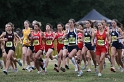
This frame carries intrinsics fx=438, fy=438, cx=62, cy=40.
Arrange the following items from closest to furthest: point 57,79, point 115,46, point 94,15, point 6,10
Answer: point 57,79
point 115,46
point 94,15
point 6,10

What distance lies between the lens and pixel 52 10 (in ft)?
178

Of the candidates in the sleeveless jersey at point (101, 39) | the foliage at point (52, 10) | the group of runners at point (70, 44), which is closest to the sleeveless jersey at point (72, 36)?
the group of runners at point (70, 44)

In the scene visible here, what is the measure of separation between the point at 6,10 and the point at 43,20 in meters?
5.30

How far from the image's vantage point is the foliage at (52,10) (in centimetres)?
4959

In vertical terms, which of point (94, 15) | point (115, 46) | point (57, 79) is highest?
point (94, 15)

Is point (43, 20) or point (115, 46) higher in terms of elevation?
point (43, 20)

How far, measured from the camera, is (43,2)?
5181 centimetres

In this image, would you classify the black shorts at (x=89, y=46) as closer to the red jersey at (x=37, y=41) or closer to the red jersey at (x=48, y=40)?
the red jersey at (x=48, y=40)

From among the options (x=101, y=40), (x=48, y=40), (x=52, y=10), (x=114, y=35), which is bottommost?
(x=101, y=40)

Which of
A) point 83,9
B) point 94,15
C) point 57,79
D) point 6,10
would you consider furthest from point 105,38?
point 83,9

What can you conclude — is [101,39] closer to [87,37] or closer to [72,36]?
[72,36]

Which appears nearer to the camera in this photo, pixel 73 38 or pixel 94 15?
pixel 73 38

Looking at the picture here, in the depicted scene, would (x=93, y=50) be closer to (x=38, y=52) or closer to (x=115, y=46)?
(x=115, y=46)

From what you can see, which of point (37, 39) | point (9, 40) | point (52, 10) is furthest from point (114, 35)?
point (52, 10)
